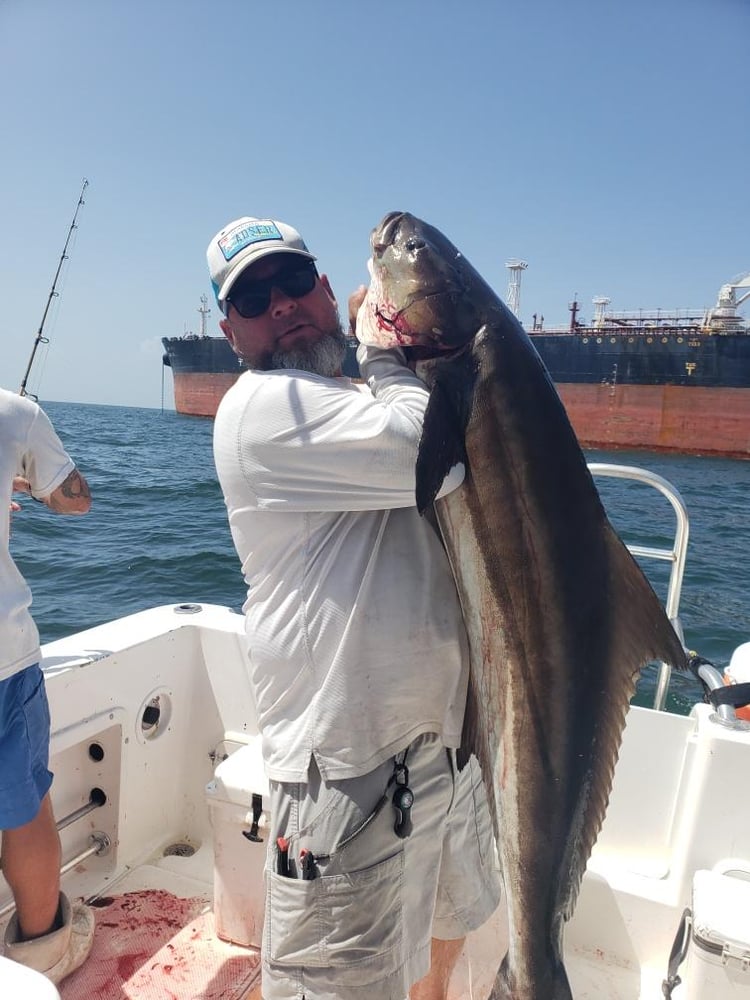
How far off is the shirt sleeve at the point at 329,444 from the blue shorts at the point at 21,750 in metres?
1.34

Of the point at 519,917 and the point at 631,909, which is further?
the point at 631,909

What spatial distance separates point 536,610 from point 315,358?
3.17 ft

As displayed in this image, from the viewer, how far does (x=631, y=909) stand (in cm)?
291

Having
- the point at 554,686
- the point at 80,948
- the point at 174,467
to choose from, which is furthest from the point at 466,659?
the point at 174,467

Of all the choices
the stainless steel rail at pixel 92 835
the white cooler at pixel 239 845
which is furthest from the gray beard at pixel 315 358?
the stainless steel rail at pixel 92 835

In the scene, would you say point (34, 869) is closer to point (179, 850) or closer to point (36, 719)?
point (36, 719)

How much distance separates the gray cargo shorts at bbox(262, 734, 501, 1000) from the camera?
1.78 m

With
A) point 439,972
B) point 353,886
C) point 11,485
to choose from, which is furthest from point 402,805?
point 11,485

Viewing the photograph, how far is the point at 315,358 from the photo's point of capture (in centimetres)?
204

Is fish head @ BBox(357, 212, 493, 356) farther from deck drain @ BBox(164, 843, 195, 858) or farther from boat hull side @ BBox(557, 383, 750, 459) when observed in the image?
boat hull side @ BBox(557, 383, 750, 459)

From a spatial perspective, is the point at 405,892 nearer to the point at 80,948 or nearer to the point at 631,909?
the point at 631,909

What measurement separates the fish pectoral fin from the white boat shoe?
2.40 meters

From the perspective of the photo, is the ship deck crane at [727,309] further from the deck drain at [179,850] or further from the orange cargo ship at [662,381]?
the deck drain at [179,850]

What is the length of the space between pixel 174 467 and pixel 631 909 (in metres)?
24.9
